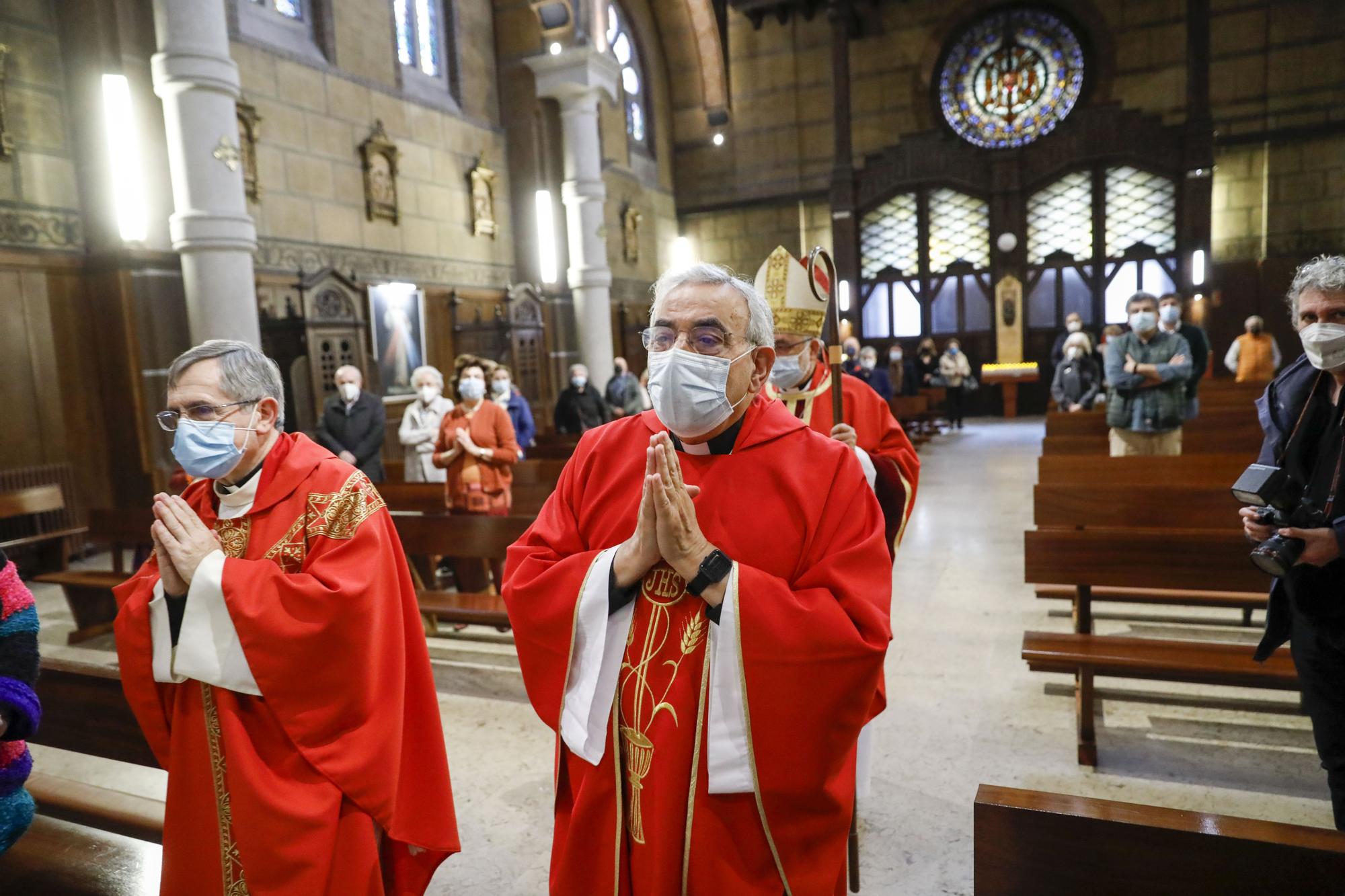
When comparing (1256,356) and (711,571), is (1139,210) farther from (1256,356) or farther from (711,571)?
(711,571)

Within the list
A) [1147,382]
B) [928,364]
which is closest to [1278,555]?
[1147,382]

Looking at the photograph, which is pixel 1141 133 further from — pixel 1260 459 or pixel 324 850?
pixel 324 850

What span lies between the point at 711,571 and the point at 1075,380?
927cm

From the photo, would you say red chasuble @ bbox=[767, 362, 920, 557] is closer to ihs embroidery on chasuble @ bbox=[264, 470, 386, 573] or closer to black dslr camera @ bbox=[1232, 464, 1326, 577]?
black dslr camera @ bbox=[1232, 464, 1326, 577]

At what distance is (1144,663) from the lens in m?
3.11

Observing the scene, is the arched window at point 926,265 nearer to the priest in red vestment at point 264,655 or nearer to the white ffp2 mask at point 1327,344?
the white ffp2 mask at point 1327,344

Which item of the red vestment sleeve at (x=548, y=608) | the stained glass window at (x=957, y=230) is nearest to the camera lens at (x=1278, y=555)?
the red vestment sleeve at (x=548, y=608)

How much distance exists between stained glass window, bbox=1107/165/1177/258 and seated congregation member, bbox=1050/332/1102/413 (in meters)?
7.67

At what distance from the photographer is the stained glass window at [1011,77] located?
16.6 metres

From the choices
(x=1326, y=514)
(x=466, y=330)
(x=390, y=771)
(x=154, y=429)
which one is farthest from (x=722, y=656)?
(x=466, y=330)

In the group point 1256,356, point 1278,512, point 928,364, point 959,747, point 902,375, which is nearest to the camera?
point 1278,512

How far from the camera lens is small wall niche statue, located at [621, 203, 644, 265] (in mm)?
16484

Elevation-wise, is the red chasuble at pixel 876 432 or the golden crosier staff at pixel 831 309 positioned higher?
the golden crosier staff at pixel 831 309

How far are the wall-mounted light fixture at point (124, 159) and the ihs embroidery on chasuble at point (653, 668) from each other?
7782 mm
